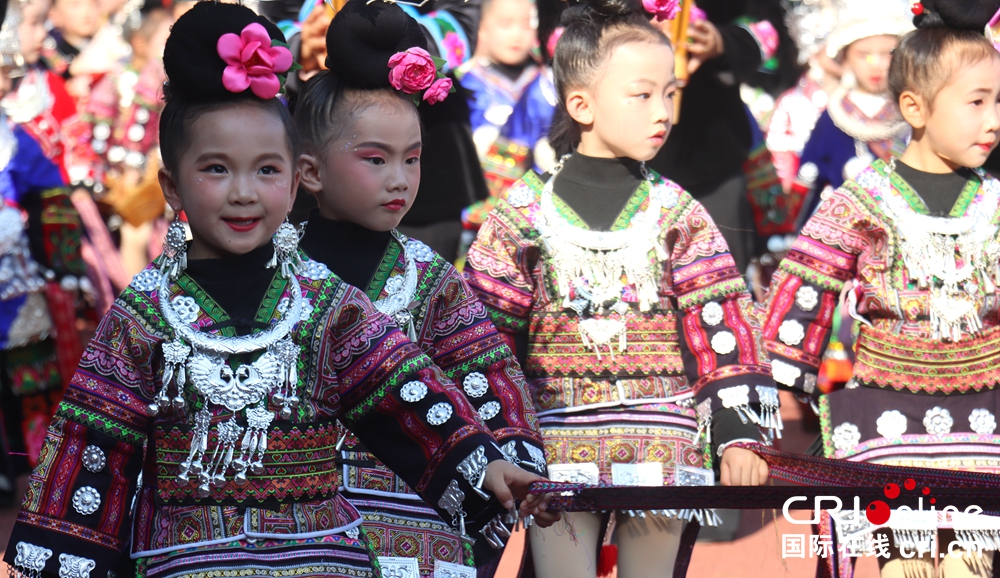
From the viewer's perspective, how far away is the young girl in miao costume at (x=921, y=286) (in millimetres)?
3992

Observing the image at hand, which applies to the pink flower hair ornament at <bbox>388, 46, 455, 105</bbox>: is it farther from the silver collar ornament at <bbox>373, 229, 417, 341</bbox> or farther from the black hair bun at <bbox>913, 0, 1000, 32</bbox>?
the black hair bun at <bbox>913, 0, 1000, 32</bbox>

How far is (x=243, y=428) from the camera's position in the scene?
264 cm

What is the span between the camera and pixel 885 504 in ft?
10.2

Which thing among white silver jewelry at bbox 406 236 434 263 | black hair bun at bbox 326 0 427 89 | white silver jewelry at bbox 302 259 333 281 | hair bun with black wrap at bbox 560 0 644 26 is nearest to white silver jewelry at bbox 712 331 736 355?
white silver jewelry at bbox 406 236 434 263

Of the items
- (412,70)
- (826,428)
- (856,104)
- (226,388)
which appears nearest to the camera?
(226,388)

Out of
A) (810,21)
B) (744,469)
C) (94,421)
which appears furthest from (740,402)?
(810,21)

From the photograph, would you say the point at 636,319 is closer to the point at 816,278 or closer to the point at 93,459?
the point at 816,278

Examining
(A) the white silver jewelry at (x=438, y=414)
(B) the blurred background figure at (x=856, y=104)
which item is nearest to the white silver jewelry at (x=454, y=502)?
(A) the white silver jewelry at (x=438, y=414)

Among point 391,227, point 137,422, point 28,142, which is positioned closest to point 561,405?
point 391,227

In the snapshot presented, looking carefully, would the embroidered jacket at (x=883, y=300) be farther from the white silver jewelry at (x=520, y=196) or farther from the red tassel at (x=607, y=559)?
Result: the white silver jewelry at (x=520, y=196)

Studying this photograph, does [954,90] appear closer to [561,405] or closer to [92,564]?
[561,405]

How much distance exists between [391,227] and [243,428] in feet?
3.12

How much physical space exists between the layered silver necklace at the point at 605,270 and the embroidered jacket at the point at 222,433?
113cm

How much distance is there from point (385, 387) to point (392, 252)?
0.80 m
